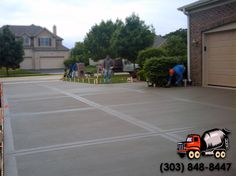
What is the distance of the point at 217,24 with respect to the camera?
12.4 metres

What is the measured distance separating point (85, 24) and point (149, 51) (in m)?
26.1

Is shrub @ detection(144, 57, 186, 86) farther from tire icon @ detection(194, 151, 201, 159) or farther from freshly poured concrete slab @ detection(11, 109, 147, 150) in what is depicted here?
tire icon @ detection(194, 151, 201, 159)

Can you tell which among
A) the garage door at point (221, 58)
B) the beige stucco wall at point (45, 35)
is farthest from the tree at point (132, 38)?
the beige stucco wall at point (45, 35)

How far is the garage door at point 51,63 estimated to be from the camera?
158 ft

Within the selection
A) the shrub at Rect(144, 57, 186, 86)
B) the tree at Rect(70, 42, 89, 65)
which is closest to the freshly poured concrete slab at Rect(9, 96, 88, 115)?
the shrub at Rect(144, 57, 186, 86)

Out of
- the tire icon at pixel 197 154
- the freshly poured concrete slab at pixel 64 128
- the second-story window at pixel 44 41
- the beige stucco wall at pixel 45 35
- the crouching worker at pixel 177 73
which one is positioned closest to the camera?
the tire icon at pixel 197 154

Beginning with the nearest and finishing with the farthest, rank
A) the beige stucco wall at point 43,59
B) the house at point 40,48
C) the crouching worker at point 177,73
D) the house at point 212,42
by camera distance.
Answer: the house at point 212,42 → the crouching worker at point 177,73 → the beige stucco wall at point 43,59 → the house at point 40,48

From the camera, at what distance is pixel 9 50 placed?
34.1m

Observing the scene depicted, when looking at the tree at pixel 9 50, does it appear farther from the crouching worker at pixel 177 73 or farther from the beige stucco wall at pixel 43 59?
the crouching worker at pixel 177 73

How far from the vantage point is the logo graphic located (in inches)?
168

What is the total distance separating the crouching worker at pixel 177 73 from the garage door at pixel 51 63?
3764 centimetres

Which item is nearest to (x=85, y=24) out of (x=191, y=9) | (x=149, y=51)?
(x=149, y=51)

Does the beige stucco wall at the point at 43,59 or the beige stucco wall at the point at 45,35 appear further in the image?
the beige stucco wall at the point at 45,35

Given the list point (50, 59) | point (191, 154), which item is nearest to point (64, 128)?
point (191, 154)
